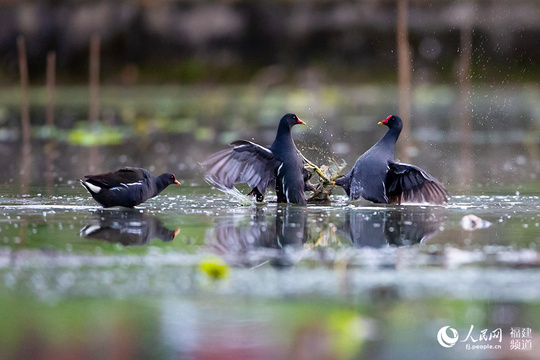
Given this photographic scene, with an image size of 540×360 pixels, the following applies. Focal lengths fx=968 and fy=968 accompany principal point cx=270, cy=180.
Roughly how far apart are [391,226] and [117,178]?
234 centimetres

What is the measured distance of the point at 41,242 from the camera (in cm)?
653

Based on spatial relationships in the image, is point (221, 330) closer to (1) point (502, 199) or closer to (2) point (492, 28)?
(1) point (502, 199)

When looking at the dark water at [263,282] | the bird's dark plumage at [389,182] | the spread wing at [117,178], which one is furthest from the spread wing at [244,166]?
the bird's dark plumage at [389,182]

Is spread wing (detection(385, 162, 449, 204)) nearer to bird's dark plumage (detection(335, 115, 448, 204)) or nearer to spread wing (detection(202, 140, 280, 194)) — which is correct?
bird's dark plumage (detection(335, 115, 448, 204))

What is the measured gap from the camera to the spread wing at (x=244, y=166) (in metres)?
8.52

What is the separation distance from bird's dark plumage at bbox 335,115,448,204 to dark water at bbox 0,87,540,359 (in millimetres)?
165

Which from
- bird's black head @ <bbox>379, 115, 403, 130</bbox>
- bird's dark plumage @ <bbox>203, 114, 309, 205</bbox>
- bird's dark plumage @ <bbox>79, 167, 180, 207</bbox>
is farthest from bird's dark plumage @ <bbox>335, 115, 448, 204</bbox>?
bird's dark plumage @ <bbox>79, 167, 180, 207</bbox>

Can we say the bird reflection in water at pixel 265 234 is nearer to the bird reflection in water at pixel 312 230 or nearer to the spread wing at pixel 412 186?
the bird reflection in water at pixel 312 230

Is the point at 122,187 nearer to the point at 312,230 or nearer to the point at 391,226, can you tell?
the point at 312,230

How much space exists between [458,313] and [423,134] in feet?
37.4

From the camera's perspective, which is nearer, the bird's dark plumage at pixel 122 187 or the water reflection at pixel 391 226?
the water reflection at pixel 391 226

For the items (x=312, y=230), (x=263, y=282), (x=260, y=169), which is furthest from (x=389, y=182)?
(x=263, y=282)

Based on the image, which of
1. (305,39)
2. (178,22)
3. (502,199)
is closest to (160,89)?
(178,22)

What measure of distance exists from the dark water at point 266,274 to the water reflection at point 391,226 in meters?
0.02
